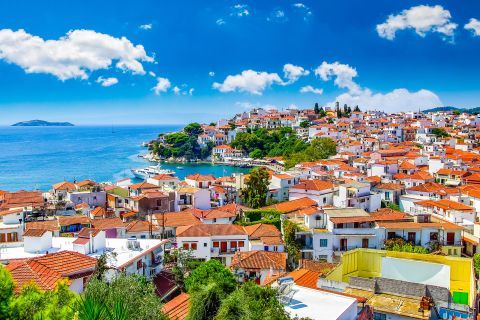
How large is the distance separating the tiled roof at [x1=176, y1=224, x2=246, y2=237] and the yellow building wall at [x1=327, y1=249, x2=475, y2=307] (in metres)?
7.71

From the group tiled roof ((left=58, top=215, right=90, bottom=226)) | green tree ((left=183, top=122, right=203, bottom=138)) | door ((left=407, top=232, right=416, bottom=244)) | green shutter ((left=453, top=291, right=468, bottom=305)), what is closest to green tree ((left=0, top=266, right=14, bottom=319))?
green shutter ((left=453, top=291, right=468, bottom=305))

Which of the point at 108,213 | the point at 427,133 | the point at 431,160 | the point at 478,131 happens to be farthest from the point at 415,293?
the point at 478,131

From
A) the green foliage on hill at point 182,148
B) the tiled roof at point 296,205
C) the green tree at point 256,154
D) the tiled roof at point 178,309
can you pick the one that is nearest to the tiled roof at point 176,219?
the tiled roof at point 296,205

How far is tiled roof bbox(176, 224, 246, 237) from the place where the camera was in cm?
2353

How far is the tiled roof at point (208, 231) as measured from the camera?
23531 mm

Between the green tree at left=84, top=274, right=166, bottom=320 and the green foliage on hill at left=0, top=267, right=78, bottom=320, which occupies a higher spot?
the green foliage on hill at left=0, top=267, right=78, bottom=320

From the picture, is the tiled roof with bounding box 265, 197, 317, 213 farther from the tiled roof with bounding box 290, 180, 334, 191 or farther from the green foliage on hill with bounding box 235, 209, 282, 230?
the tiled roof with bounding box 290, 180, 334, 191

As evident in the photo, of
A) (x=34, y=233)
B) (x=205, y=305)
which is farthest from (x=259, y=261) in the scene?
(x=205, y=305)

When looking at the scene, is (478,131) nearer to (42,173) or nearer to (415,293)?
(415,293)

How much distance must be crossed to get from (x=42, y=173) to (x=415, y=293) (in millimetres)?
77953

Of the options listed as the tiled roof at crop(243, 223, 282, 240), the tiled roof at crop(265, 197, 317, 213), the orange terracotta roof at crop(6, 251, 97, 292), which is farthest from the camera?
the tiled roof at crop(265, 197, 317, 213)

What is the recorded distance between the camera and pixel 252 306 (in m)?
8.73

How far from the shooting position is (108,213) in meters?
31.6

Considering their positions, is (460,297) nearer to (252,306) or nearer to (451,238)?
(451,238)
